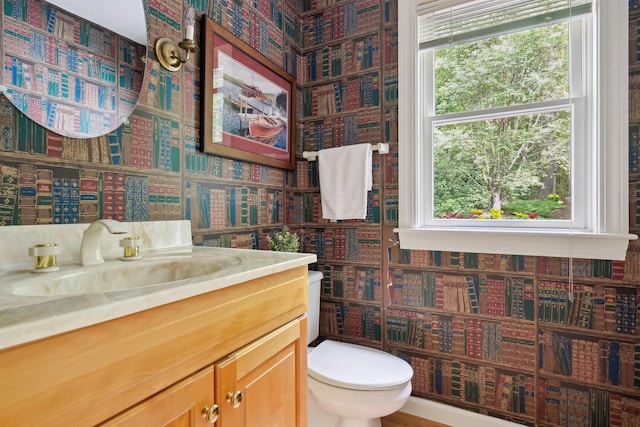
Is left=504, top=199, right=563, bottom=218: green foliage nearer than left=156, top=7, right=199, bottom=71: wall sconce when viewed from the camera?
No

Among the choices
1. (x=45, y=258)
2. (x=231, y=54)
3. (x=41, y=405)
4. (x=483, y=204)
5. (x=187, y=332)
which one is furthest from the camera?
(x=483, y=204)

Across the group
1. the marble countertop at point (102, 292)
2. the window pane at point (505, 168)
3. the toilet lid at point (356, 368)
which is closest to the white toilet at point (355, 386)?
the toilet lid at point (356, 368)

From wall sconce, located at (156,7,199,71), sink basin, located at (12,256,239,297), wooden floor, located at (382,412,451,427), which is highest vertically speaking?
wall sconce, located at (156,7,199,71)

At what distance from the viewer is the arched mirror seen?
821 millimetres

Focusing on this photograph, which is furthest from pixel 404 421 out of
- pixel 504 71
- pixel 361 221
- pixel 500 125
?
pixel 504 71

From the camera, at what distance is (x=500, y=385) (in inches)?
60.0

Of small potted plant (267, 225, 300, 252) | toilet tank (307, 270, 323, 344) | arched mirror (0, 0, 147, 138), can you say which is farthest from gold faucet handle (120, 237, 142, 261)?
toilet tank (307, 270, 323, 344)

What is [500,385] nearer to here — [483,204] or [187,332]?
[483,204]

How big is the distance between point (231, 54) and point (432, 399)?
1928mm

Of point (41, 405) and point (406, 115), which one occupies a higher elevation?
point (406, 115)

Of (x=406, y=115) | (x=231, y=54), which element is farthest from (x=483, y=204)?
(x=231, y=54)

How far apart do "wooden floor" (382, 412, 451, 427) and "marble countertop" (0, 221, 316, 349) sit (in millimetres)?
1231

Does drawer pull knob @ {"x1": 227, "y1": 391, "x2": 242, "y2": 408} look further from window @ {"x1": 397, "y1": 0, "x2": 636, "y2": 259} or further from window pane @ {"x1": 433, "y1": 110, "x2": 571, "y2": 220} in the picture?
window pane @ {"x1": 433, "y1": 110, "x2": 571, "y2": 220}

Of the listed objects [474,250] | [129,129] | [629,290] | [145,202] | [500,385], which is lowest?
[500,385]
